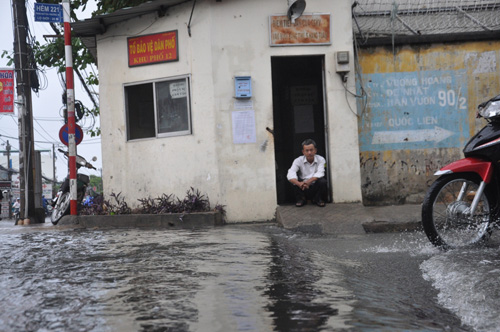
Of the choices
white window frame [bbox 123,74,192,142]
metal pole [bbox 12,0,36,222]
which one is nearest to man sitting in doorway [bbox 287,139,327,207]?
white window frame [bbox 123,74,192,142]

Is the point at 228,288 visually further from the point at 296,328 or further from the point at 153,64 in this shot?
the point at 153,64

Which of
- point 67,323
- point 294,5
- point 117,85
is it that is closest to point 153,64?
point 117,85

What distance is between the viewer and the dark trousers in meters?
7.91

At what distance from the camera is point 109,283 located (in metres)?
3.27

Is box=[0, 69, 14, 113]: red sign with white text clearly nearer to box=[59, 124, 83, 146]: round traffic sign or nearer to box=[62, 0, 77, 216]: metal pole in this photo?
box=[59, 124, 83, 146]: round traffic sign

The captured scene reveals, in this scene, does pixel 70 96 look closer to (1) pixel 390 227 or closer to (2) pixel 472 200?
(1) pixel 390 227

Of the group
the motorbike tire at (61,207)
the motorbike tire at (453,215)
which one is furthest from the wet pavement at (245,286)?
the motorbike tire at (61,207)

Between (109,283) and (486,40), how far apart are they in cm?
763

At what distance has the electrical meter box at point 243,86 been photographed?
8289 mm

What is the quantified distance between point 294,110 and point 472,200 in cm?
586

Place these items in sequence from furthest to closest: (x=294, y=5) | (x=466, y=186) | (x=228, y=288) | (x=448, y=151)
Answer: (x=448, y=151) → (x=294, y=5) → (x=466, y=186) → (x=228, y=288)

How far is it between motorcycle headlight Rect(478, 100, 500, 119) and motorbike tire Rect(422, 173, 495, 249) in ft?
1.73

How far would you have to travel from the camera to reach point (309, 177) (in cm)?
809

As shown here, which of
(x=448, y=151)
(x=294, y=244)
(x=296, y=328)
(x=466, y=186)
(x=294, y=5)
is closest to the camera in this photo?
(x=296, y=328)
